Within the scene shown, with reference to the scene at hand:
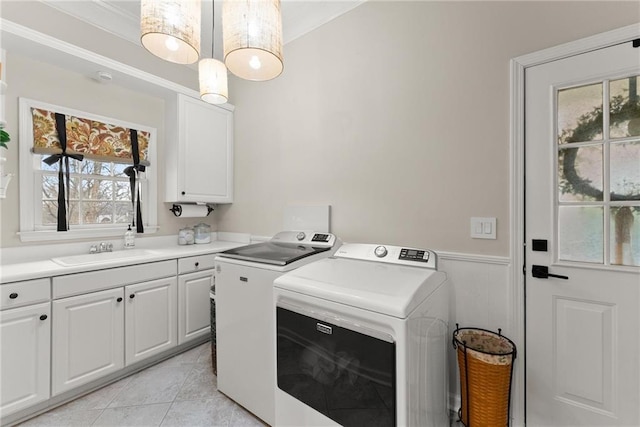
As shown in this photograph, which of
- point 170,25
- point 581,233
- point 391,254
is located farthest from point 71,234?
point 581,233

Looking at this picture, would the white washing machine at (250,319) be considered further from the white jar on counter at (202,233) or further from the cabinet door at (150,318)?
the white jar on counter at (202,233)

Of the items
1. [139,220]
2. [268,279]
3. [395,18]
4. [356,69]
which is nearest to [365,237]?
[268,279]

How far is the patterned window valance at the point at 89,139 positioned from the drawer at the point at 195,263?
3.59 ft

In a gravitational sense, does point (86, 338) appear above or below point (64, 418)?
above

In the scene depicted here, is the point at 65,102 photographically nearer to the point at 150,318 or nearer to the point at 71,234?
the point at 71,234

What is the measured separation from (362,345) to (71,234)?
2.53 metres

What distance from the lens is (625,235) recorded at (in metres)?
1.34

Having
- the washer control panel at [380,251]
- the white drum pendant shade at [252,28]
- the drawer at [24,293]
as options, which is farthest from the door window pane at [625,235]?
the drawer at [24,293]

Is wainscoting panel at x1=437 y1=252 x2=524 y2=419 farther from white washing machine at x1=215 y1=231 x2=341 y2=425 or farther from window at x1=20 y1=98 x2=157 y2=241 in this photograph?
window at x1=20 y1=98 x2=157 y2=241

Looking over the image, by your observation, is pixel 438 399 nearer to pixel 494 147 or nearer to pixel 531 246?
pixel 531 246

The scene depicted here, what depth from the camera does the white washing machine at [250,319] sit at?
5.26ft

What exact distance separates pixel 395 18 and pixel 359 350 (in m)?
2.18

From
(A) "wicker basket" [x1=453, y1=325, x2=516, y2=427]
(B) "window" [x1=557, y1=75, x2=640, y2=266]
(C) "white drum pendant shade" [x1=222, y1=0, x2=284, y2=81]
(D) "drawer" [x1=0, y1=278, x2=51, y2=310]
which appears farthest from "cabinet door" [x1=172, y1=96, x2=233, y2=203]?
(B) "window" [x1=557, y1=75, x2=640, y2=266]

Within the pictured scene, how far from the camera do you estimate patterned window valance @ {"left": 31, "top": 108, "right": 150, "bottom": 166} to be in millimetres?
2115
